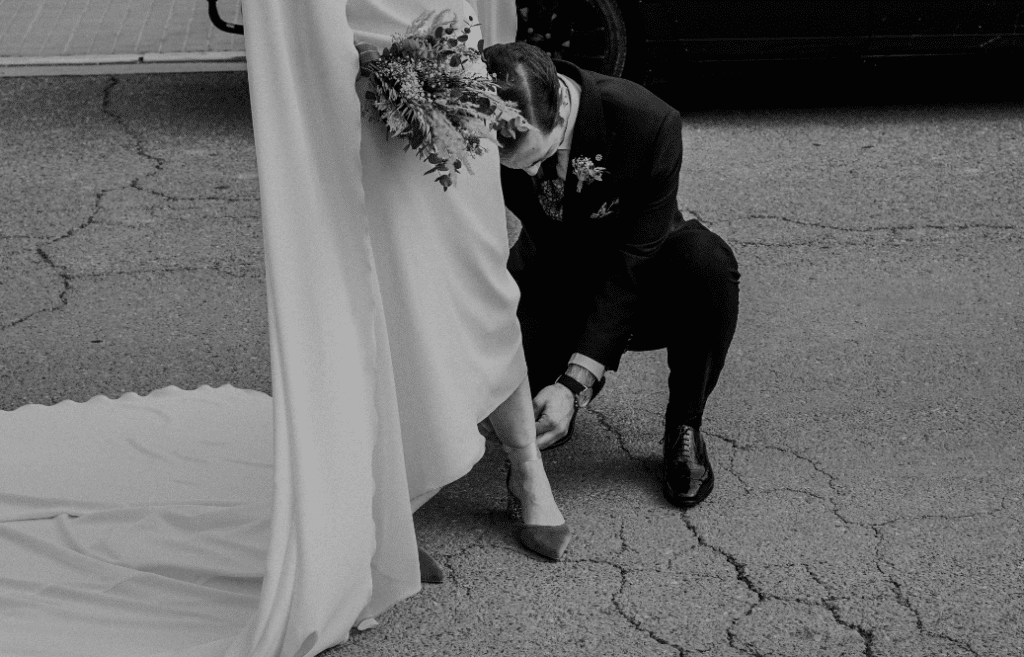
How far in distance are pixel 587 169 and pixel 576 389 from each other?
57 centimetres

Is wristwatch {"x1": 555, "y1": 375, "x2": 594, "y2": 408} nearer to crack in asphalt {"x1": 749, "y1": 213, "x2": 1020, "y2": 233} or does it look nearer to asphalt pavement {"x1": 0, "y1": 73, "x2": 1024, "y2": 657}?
asphalt pavement {"x1": 0, "y1": 73, "x2": 1024, "y2": 657}

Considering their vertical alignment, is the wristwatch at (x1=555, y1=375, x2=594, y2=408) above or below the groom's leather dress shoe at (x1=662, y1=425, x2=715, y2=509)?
above

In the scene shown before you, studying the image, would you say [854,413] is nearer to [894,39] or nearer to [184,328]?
[184,328]

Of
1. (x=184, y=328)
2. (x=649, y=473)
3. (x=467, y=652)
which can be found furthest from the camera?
(x=184, y=328)

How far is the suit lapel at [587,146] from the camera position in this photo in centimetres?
318

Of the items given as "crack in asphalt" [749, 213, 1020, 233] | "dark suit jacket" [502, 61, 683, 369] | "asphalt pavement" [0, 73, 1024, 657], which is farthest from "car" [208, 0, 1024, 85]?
"dark suit jacket" [502, 61, 683, 369]

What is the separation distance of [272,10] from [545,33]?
14.0 feet

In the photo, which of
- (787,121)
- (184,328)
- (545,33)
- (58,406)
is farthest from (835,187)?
(58,406)

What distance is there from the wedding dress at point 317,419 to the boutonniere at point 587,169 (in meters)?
0.40

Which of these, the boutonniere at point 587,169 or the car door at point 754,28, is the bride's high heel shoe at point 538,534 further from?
the car door at point 754,28

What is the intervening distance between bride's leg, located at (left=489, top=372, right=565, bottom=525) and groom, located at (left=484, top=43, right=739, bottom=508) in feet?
0.40

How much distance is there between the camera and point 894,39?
6.49 meters

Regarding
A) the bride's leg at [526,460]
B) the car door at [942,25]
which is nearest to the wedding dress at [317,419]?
the bride's leg at [526,460]

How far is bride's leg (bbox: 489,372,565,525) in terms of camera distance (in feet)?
10.2
